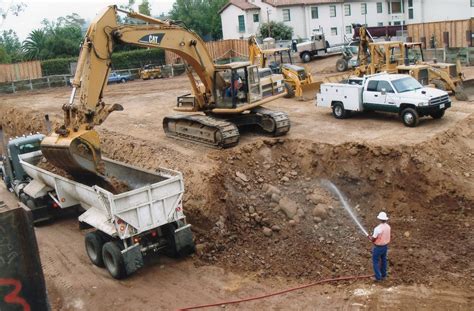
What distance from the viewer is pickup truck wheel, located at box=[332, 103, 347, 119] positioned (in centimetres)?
2073

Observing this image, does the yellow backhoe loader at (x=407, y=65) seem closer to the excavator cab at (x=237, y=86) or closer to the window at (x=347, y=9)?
the excavator cab at (x=237, y=86)

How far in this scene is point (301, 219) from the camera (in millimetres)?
14539

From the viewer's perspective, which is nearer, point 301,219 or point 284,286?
point 284,286

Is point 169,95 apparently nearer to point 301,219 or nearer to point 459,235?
point 301,219

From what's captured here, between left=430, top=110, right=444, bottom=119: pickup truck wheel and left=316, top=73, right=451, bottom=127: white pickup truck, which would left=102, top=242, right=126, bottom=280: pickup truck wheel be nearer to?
left=316, top=73, right=451, bottom=127: white pickup truck

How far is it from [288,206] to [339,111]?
23.5 ft

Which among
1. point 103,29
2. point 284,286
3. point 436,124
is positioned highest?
point 103,29

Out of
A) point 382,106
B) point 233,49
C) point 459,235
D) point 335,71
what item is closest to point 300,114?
point 382,106

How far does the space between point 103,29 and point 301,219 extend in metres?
7.09

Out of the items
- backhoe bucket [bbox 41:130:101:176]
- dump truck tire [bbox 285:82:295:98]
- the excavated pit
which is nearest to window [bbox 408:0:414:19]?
dump truck tire [bbox 285:82:295:98]

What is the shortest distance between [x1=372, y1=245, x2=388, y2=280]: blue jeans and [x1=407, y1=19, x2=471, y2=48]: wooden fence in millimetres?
30877

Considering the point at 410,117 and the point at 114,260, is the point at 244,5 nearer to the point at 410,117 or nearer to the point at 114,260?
the point at 410,117

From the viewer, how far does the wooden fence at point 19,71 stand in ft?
147

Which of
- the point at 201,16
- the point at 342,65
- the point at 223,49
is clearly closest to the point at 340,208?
the point at 342,65
